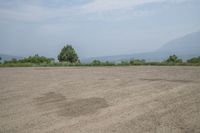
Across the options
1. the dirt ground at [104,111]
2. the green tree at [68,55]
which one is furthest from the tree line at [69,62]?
the dirt ground at [104,111]

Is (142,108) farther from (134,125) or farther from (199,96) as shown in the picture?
(199,96)

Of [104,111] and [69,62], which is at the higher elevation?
[69,62]

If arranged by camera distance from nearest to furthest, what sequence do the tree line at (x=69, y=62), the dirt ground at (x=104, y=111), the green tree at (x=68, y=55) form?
1. the dirt ground at (x=104, y=111)
2. the tree line at (x=69, y=62)
3. the green tree at (x=68, y=55)

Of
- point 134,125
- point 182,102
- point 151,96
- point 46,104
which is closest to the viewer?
point 134,125

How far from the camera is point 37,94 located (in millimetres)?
11086

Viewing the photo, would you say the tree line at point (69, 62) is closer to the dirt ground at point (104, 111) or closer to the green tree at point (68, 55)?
the green tree at point (68, 55)

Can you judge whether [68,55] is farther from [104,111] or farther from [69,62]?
[104,111]

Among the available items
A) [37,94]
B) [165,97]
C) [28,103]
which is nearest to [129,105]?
[165,97]

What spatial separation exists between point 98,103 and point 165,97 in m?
2.62

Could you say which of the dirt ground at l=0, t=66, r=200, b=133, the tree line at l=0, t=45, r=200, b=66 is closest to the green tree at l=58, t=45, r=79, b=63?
the tree line at l=0, t=45, r=200, b=66

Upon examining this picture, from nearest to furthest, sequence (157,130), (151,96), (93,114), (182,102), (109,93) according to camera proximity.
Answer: (157,130) < (93,114) < (182,102) < (151,96) < (109,93)

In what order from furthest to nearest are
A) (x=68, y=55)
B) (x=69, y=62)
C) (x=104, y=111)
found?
Result: (x=68, y=55)
(x=69, y=62)
(x=104, y=111)

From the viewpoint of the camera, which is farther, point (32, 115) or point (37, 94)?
point (37, 94)

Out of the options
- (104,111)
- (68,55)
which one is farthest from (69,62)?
(104,111)
